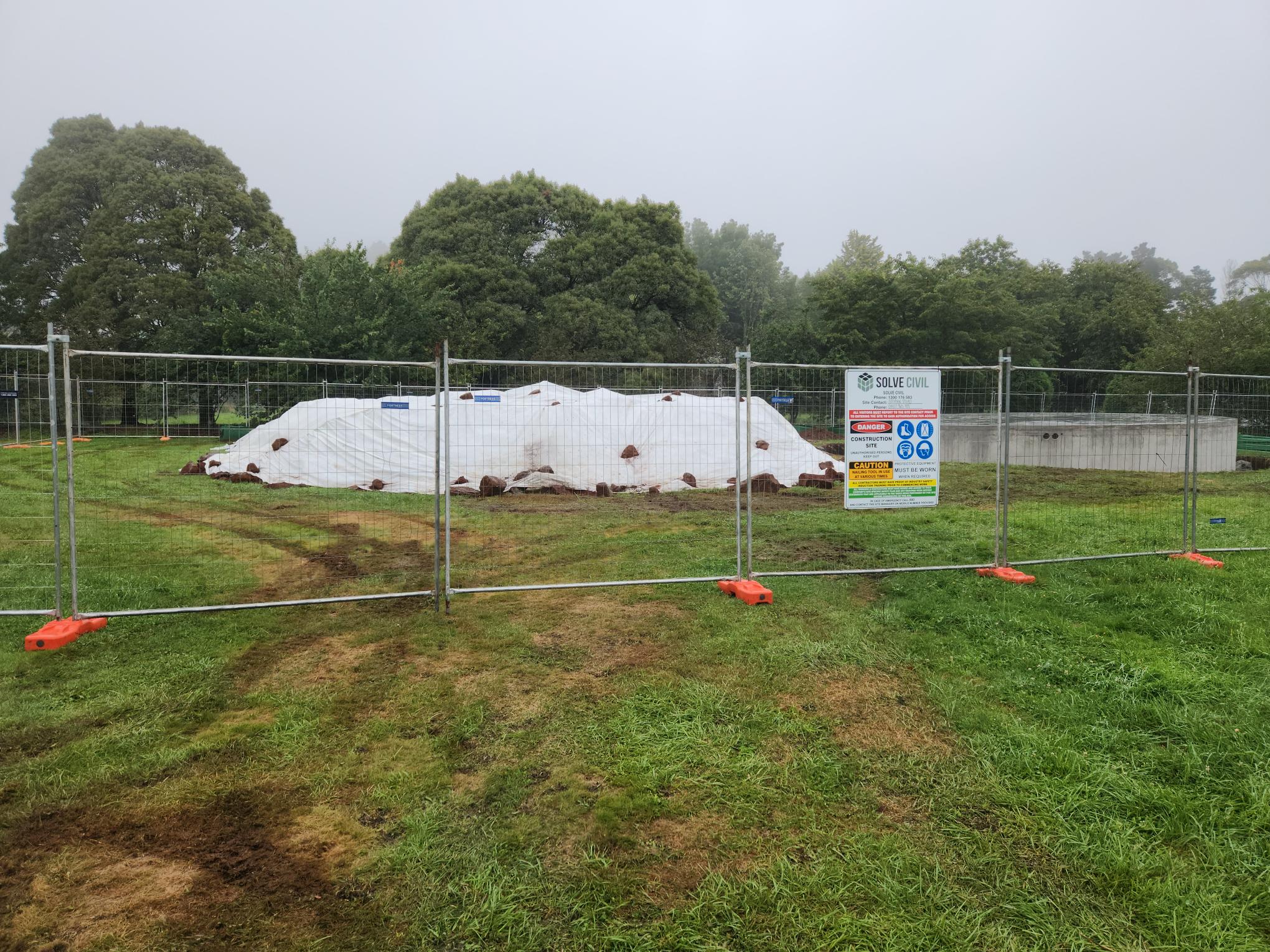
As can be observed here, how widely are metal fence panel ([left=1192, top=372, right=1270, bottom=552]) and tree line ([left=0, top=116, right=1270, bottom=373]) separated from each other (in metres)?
5.70

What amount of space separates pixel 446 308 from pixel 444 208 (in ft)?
24.8

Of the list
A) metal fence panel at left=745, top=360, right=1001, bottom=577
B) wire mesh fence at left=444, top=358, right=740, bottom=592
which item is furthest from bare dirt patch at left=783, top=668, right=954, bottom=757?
wire mesh fence at left=444, top=358, right=740, bottom=592

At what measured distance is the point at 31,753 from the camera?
3.55 metres

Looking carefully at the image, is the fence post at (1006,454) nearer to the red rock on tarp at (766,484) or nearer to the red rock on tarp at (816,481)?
the red rock on tarp at (766,484)

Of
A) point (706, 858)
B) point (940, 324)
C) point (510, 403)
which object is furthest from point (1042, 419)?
point (706, 858)

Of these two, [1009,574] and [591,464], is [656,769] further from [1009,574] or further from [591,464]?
[591,464]

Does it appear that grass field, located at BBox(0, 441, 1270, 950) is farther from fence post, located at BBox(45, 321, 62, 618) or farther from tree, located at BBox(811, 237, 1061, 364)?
tree, located at BBox(811, 237, 1061, 364)

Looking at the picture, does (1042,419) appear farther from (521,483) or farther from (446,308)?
(446,308)

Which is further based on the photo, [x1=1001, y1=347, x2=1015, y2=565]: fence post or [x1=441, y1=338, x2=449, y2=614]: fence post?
[x1=1001, y1=347, x2=1015, y2=565]: fence post

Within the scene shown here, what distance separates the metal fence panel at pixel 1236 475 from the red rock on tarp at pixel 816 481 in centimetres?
577

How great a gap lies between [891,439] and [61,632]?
21.8 feet

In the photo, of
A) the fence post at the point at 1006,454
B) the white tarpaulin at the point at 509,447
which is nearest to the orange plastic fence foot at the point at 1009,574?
the fence post at the point at 1006,454

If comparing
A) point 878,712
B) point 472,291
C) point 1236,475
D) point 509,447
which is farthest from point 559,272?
point 878,712

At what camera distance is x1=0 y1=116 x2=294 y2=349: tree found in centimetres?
2816
